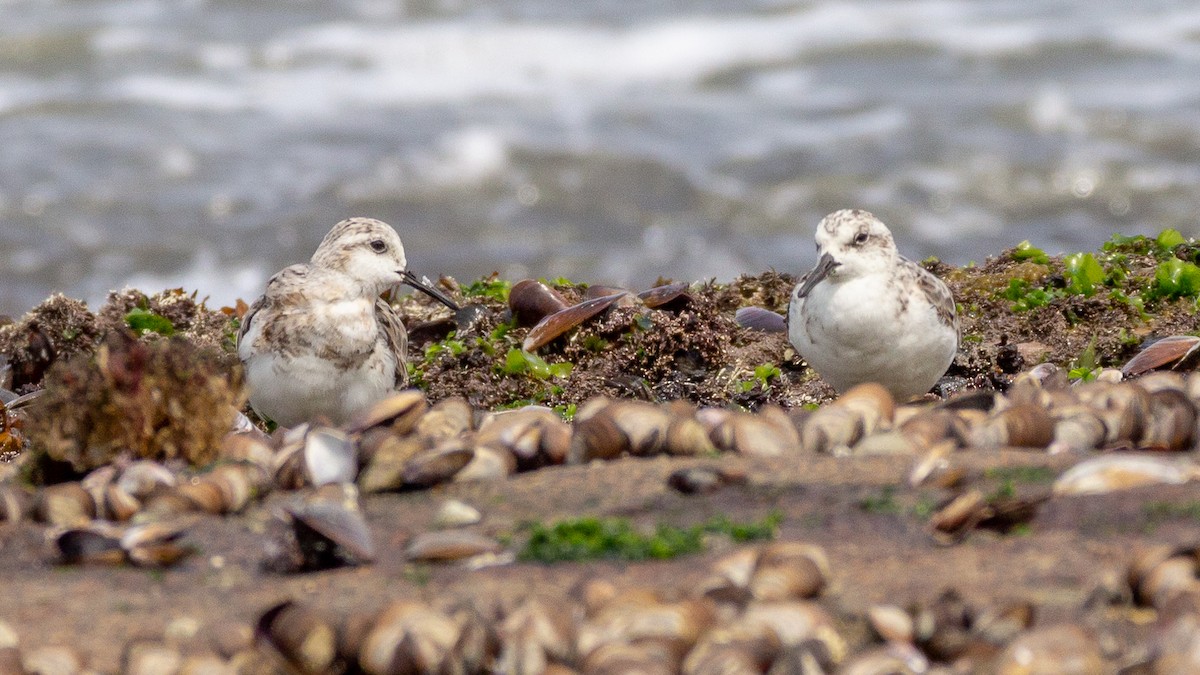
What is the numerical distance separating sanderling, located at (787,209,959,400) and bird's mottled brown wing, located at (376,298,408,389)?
6.27 feet

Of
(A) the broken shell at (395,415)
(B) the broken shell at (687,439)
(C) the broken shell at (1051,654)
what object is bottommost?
(C) the broken shell at (1051,654)

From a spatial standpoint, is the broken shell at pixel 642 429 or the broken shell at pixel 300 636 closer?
the broken shell at pixel 300 636

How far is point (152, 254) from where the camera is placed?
16188 mm

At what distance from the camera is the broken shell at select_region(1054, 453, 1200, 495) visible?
14.5ft

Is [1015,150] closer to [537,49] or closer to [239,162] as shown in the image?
[537,49]

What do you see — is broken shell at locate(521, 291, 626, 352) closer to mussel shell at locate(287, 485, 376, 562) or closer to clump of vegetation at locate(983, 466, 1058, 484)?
clump of vegetation at locate(983, 466, 1058, 484)

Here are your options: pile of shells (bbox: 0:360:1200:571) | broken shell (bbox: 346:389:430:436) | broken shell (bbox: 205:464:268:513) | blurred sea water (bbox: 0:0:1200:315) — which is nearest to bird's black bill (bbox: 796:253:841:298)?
pile of shells (bbox: 0:360:1200:571)

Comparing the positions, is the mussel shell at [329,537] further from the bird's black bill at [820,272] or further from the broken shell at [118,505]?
the bird's black bill at [820,272]

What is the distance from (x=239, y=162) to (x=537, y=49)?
232 inches

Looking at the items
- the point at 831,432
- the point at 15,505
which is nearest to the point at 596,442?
the point at 831,432

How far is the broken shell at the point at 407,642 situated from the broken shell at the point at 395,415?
1.42 meters

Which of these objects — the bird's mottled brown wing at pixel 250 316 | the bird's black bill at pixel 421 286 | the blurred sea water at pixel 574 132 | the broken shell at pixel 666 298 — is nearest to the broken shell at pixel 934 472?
the bird's black bill at pixel 421 286

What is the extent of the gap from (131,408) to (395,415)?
2.95 ft

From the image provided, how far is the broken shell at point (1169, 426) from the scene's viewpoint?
16.3 ft
